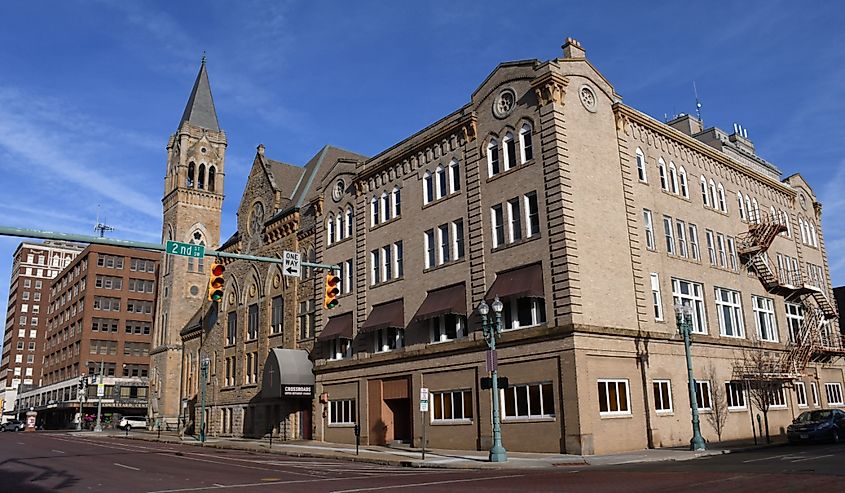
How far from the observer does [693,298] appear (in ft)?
116

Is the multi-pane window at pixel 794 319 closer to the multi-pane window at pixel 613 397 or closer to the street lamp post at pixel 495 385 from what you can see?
the multi-pane window at pixel 613 397

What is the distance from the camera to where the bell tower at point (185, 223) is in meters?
74.6

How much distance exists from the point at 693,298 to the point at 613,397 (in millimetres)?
9596

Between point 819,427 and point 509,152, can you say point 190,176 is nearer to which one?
point 509,152

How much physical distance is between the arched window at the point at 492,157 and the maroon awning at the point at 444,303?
19.0 feet

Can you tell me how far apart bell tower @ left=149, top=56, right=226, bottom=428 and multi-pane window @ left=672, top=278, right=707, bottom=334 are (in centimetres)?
5606

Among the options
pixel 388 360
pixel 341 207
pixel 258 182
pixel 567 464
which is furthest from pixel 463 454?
pixel 258 182

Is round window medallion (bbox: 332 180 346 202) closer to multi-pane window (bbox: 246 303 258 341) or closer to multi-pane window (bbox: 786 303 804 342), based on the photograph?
Answer: multi-pane window (bbox: 246 303 258 341)

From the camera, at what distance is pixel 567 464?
23.9 meters

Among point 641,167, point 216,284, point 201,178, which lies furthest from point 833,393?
point 201,178

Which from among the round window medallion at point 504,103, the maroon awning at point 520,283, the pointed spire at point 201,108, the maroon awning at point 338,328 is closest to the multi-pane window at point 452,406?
the maroon awning at point 520,283

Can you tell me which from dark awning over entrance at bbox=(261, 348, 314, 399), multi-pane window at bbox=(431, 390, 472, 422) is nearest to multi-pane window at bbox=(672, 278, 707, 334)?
multi-pane window at bbox=(431, 390, 472, 422)

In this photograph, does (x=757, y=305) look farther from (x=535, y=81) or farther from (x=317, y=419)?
(x=317, y=419)

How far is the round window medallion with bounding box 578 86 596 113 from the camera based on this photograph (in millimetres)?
32094
